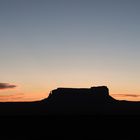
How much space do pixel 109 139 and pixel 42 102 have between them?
137 meters

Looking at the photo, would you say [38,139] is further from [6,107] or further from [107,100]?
[107,100]

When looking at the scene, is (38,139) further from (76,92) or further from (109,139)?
(76,92)

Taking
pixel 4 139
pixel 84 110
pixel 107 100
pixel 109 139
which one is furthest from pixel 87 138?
pixel 107 100

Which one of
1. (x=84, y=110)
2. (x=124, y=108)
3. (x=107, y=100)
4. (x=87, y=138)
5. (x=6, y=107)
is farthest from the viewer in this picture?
(x=107, y=100)

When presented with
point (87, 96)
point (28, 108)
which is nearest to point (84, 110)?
point (87, 96)

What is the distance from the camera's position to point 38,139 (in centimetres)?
4269

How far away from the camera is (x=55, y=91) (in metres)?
178

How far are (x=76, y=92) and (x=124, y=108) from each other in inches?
1131

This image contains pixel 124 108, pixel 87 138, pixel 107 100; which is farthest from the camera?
pixel 107 100

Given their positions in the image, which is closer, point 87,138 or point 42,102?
point 87,138

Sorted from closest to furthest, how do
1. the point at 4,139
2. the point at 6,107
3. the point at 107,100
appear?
the point at 4,139
the point at 6,107
the point at 107,100

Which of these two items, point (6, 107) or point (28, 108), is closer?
point (6, 107)

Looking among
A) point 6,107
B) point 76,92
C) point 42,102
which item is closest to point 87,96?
point 76,92

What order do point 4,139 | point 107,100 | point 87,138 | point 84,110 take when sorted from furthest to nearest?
point 107,100, point 84,110, point 87,138, point 4,139
